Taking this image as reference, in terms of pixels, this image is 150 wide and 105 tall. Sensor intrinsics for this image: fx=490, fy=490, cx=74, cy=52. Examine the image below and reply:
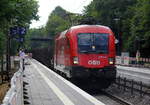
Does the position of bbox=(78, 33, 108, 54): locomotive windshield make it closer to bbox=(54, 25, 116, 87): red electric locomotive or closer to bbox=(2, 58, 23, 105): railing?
bbox=(54, 25, 116, 87): red electric locomotive

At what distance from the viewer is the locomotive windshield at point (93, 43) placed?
24234 mm

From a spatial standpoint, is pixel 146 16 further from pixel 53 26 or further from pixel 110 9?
pixel 53 26

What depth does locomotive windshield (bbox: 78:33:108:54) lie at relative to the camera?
2423cm

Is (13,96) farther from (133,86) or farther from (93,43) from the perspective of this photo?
(133,86)

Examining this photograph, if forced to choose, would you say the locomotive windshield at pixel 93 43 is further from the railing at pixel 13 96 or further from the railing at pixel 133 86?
the railing at pixel 13 96

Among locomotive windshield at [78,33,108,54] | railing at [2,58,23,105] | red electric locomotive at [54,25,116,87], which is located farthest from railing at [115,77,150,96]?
railing at [2,58,23,105]

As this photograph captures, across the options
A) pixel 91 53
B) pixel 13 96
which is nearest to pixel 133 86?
pixel 91 53

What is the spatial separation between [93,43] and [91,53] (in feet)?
2.39

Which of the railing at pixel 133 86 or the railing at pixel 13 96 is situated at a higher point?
the railing at pixel 13 96

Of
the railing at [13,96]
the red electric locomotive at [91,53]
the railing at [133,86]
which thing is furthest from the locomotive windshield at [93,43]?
the railing at [13,96]

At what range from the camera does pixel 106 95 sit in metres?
24.2

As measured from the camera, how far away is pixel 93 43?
24.6m

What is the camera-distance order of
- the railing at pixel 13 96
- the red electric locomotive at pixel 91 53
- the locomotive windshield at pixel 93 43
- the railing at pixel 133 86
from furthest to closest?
the locomotive windshield at pixel 93 43 → the red electric locomotive at pixel 91 53 → the railing at pixel 133 86 → the railing at pixel 13 96

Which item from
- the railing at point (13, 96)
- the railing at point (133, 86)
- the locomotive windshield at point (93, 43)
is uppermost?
the locomotive windshield at point (93, 43)
